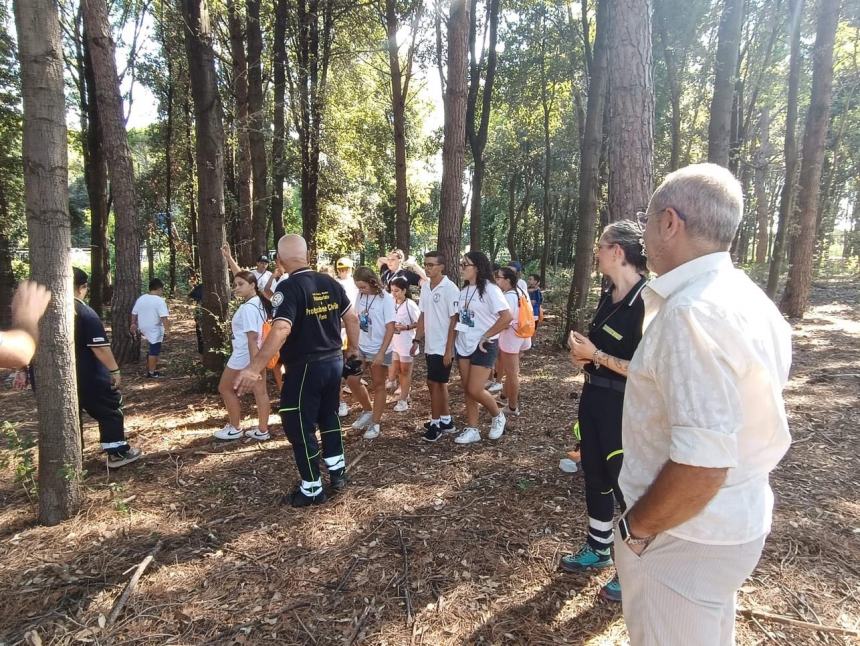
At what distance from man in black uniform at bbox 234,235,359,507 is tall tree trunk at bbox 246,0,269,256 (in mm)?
6262

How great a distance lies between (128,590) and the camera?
2.95 m

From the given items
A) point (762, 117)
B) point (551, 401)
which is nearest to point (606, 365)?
point (551, 401)

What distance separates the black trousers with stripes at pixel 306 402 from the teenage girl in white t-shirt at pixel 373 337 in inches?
65.7

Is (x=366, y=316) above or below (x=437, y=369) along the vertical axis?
above

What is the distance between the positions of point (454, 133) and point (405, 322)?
12.5 ft

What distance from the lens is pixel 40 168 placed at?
132 inches

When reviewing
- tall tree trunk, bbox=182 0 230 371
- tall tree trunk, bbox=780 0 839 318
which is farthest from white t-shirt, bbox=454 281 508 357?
tall tree trunk, bbox=780 0 839 318

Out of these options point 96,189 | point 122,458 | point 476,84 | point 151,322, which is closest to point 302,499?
point 122,458

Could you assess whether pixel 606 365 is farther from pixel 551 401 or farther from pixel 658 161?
pixel 658 161

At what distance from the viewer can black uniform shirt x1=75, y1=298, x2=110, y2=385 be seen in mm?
4445

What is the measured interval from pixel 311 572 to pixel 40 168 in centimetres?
347

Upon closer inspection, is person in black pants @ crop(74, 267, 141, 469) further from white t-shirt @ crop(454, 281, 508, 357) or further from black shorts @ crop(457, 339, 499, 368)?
black shorts @ crop(457, 339, 499, 368)

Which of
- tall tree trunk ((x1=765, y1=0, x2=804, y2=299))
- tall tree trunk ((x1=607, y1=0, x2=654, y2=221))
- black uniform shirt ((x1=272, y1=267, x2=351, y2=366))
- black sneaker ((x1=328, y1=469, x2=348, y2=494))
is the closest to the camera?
black uniform shirt ((x1=272, y1=267, x2=351, y2=366))

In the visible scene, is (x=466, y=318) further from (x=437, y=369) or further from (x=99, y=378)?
(x=99, y=378)
